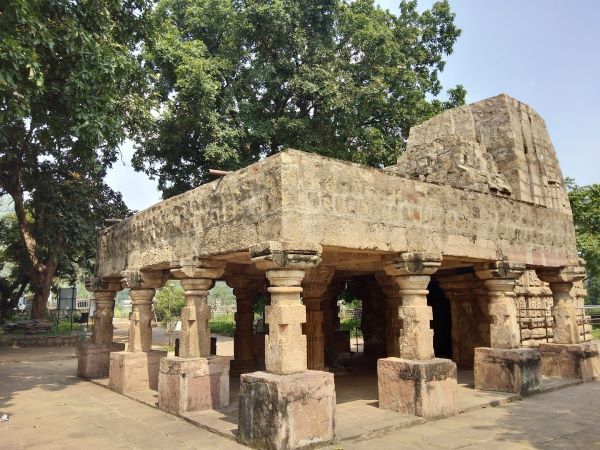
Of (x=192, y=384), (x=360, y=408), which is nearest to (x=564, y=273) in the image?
(x=360, y=408)

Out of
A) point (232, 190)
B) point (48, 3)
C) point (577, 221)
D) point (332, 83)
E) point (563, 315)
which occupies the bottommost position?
point (563, 315)

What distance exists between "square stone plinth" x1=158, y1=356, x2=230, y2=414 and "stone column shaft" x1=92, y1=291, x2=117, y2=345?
154 inches

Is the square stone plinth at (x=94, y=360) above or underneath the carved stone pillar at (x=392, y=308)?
underneath

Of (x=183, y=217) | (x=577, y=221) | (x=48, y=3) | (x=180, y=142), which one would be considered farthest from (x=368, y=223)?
(x=577, y=221)

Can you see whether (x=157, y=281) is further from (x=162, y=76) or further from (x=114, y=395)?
(x=162, y=76)

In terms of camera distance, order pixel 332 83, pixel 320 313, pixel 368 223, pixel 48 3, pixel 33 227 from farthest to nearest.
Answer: pixel 33 227, pixel 332 83, pixel 320 313, pixel 48 3, pixel 368 223

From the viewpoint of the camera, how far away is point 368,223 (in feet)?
19.7

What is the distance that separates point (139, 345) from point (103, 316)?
90.6 inches

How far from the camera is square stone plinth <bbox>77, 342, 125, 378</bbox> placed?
10383 mm

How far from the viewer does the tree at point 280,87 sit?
1705cm

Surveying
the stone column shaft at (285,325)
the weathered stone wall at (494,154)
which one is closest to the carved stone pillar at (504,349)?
the weathered stone wall at (494,154)

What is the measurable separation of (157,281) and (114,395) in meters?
2.16

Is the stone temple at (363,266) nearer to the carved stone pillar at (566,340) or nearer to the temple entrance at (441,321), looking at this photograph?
the carved stone pillar at (566,340)

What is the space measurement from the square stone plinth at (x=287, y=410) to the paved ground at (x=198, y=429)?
1.11ft
